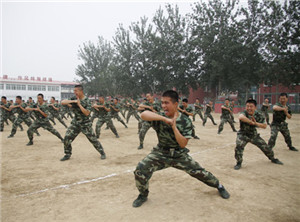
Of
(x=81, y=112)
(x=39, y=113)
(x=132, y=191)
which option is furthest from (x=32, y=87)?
(x=132, y=191)

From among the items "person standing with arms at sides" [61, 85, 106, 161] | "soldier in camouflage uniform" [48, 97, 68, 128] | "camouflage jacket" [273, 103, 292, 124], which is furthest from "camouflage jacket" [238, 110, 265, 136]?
"soldier in camouflage uniform" [48, 97, 68, 128]

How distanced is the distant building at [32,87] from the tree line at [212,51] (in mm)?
28498

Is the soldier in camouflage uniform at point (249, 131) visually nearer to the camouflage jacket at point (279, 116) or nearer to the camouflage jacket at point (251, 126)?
the camouflage jacket at point (251, 126)

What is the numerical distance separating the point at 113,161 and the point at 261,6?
30.5 metres

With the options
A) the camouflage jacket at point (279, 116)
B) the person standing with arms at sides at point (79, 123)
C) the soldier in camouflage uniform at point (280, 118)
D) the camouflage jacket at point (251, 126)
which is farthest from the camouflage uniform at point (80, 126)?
the camouflage jacket at point (279, 116)

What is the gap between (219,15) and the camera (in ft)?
91.6

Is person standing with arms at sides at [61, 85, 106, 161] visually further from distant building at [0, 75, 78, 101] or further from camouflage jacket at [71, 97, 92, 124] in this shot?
distant building at [0, 75, 78, 101]

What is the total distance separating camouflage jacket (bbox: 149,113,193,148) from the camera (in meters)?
3.04

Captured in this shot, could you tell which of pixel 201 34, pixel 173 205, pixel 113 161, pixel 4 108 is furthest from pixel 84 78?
pixel 173 205

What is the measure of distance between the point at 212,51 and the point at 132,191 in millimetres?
27467

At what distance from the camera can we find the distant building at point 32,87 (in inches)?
1946

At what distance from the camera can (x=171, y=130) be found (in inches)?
121

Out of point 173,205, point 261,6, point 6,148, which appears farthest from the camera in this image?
point 261,6

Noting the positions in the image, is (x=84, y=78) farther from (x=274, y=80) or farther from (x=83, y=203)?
(x=83, y=203)
